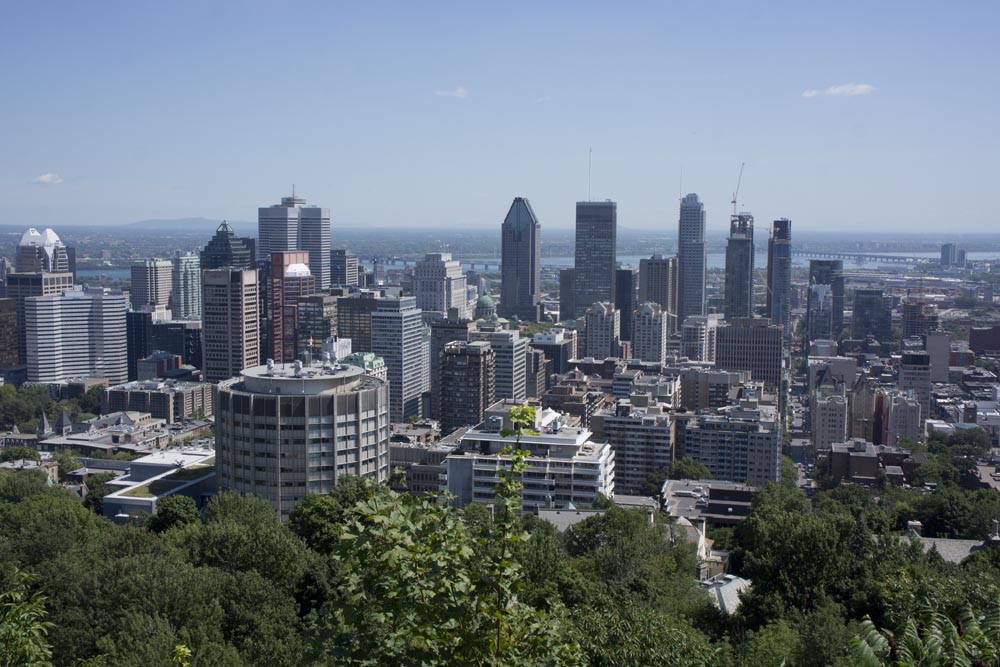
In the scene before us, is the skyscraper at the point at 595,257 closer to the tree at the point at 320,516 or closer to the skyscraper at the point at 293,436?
the skyscraper at the point at 293,436

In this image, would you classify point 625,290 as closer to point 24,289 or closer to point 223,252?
point 223,252

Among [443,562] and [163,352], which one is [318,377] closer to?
[443,562]

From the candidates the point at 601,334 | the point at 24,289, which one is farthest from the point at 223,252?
the point at 601,334

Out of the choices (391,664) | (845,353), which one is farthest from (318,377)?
(845,353)

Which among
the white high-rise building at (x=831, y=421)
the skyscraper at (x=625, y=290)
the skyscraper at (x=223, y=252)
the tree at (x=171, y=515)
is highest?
the skyscraper at (x=223, y=252)

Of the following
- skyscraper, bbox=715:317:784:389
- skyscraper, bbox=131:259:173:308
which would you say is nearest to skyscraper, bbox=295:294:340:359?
skyscraper, bbox=715:317:784:389

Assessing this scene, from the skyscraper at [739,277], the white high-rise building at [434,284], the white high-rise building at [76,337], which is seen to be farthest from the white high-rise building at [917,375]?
the white high-rise building at [76,337]
